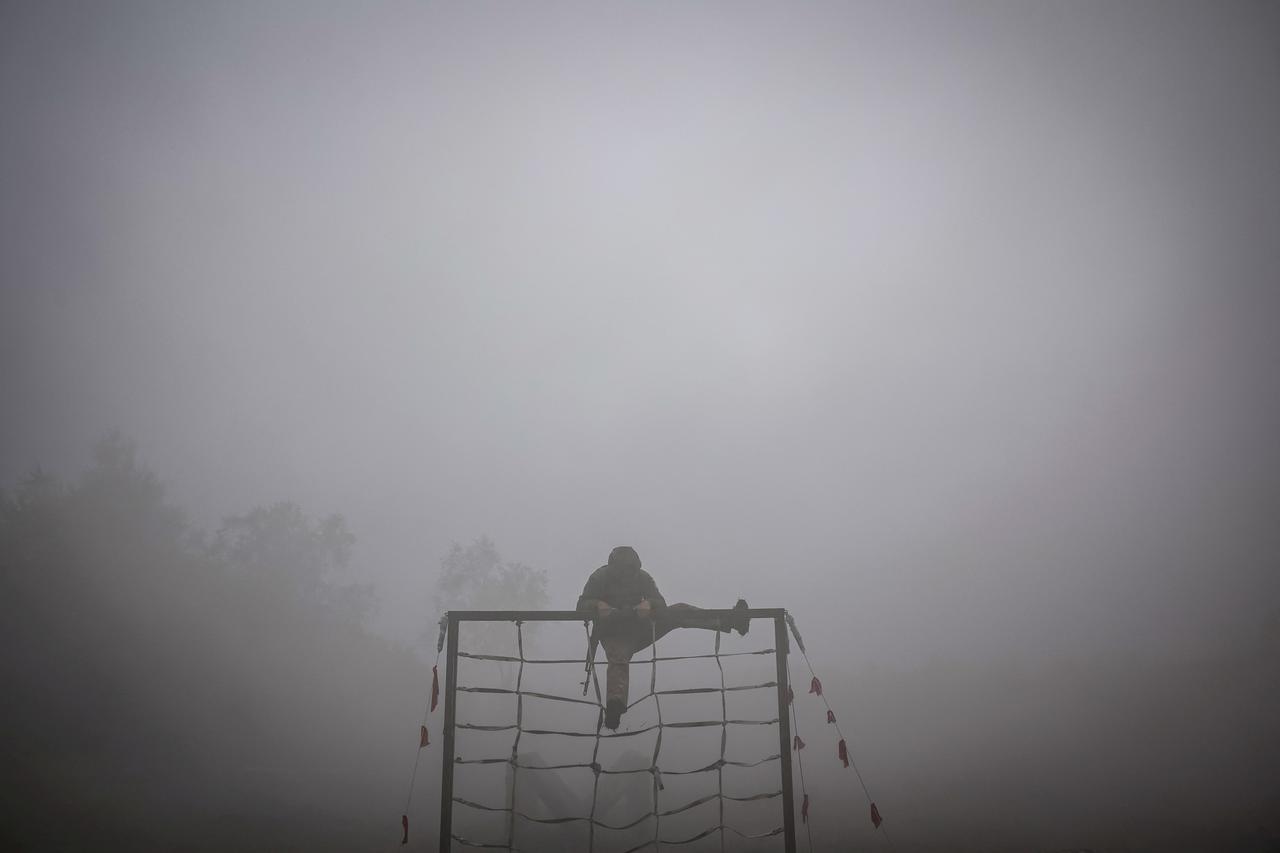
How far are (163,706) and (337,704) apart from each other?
409 inches

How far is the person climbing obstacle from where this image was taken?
6.93 m

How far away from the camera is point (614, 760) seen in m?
21.2

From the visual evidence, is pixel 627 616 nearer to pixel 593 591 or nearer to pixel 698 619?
pixel 593 591

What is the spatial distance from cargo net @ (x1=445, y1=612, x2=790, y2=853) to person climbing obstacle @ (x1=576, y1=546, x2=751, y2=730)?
257 millimetres

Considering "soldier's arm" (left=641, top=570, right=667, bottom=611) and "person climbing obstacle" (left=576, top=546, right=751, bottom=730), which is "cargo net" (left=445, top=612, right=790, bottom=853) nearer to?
"person climbing obstacle" (left=576, top=546, right=751, bottom=730)

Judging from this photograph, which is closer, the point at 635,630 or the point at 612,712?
the point at 612,712

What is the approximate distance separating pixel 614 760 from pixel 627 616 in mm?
17077

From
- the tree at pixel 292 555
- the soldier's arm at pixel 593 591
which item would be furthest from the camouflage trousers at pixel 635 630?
the tree at pixel 292 555

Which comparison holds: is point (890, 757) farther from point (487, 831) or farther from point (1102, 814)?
point (487, 831)

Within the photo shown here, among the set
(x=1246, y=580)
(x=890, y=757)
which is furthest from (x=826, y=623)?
(x=890, y=757)

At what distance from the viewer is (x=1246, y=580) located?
57.7m

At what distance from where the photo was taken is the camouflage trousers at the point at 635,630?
22.5 feet

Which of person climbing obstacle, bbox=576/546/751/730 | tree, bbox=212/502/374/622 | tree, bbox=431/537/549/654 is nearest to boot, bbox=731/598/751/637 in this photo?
person climbing obstacle, bbox=576/546/751/730

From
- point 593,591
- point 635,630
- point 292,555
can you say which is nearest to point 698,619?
point 635,630
